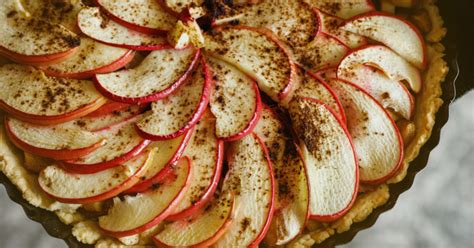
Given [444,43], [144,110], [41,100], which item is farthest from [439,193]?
[41,100]

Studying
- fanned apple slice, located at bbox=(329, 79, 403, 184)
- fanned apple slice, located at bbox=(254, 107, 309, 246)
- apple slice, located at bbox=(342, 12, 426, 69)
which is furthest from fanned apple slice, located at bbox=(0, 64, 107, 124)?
apple slice, located at bbox=(342, 12, 426, 69)

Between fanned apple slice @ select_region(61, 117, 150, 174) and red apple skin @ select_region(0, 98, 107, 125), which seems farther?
red apple skin @ select_region(0, 98, 107, 125)

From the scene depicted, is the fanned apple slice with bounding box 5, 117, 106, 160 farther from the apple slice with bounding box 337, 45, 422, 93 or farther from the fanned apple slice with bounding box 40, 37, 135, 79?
the apple slice with bounding box 337, 45, 422, 93

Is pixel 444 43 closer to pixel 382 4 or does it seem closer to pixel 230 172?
pixel 382 4

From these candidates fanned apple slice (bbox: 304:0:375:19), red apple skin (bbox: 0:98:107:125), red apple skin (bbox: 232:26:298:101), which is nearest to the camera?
red apple skin (bbox: 0:98:107:125)

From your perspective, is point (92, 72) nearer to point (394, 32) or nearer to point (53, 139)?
point (53, 139)
